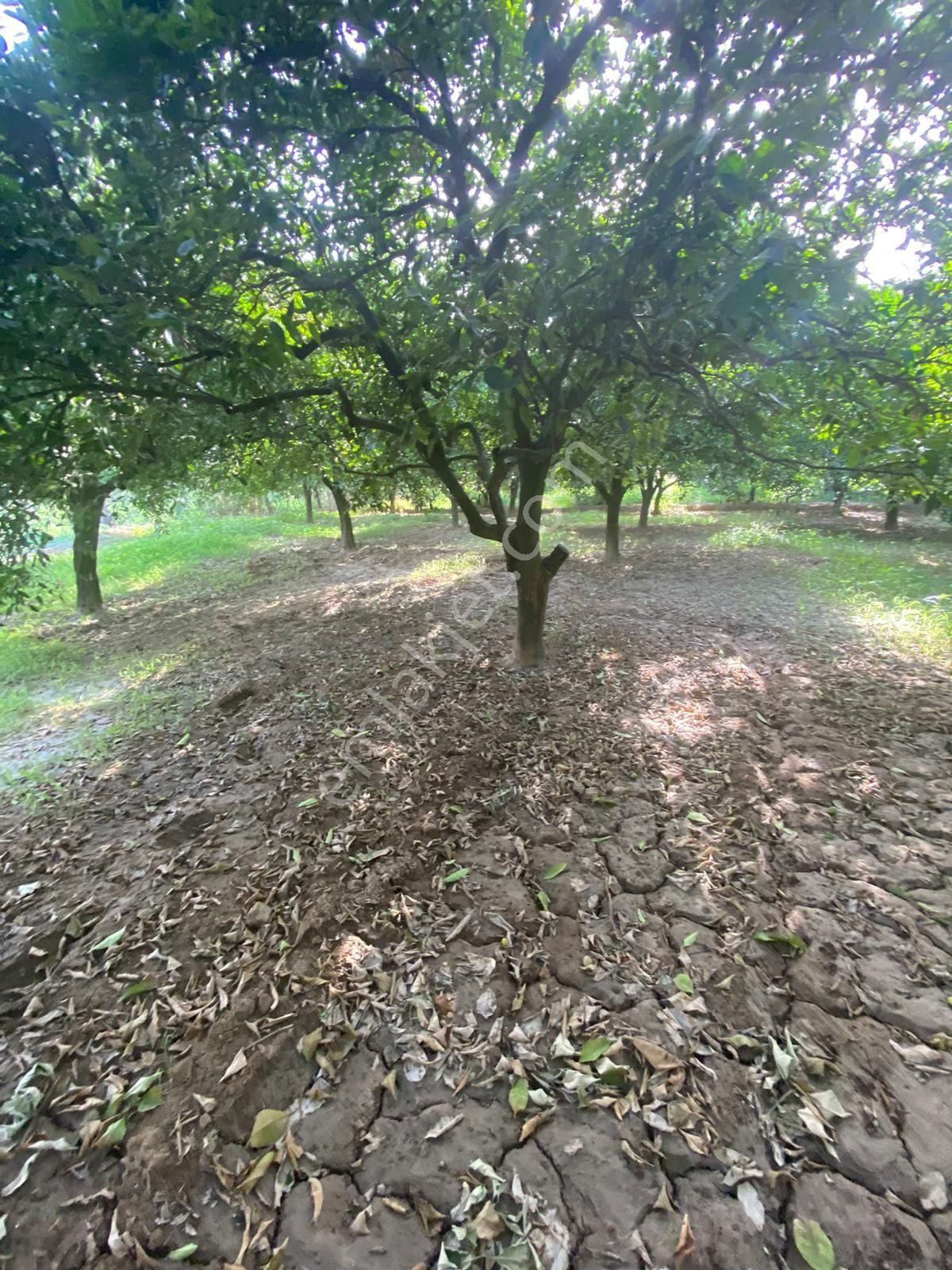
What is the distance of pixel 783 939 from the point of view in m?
2.65

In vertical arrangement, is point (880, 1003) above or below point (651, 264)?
below

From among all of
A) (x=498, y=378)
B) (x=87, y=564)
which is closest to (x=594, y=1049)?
(x=498, y=378)

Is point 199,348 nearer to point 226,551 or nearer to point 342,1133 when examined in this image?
point 342,1133

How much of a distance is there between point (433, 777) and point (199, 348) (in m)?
3.20

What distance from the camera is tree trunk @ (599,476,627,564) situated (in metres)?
11.6

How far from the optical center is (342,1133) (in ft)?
6.45

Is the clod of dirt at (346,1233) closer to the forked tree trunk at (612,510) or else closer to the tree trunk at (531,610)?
the tree trunk at (531,610)

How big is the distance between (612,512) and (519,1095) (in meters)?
11.8

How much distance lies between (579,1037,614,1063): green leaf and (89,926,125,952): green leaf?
2.34m

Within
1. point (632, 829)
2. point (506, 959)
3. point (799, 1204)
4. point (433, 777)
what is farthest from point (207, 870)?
point (799, 1204)

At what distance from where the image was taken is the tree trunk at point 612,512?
11602mm

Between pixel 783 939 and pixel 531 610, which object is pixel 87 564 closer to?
pixel 531 610

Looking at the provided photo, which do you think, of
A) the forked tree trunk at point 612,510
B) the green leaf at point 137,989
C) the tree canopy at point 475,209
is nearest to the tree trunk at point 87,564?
the tree canopy at point 475,209

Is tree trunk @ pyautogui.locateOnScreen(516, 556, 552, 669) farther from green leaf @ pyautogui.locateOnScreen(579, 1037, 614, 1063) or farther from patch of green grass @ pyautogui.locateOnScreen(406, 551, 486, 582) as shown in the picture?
patch of green grass @ pyautogui.locateOnScreen(406, 551, 486, 582)
